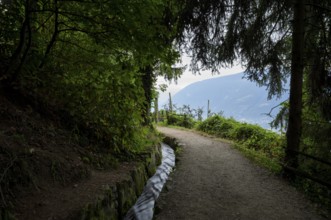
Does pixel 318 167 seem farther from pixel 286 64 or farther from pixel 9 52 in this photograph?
pixel 9 52

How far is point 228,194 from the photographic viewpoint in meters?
5.67

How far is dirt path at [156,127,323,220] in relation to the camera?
4.75 metres

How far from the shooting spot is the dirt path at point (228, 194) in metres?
4.75

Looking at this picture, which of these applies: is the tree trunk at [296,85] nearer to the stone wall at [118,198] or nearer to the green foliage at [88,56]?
the green foliage at [88,56]

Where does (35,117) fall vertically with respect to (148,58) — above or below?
below

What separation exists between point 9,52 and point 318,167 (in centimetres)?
746

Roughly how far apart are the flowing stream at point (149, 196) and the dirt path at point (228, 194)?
0.18 metres

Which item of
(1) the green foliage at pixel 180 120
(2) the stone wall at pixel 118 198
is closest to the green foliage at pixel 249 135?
(1) the green foliage at pixel 180 120

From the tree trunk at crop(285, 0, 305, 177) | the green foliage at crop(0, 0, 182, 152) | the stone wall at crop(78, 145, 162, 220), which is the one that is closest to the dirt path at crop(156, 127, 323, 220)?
the stone wall at crop(78, 145, 162, 220)

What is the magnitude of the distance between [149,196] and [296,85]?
450 centimetres

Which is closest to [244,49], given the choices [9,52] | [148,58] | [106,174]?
[148,58]

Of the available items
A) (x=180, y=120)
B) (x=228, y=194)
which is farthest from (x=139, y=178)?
(x=180, y=120)

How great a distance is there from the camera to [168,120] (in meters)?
20.4

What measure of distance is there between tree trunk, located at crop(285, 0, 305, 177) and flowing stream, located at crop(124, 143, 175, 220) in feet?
10.6
